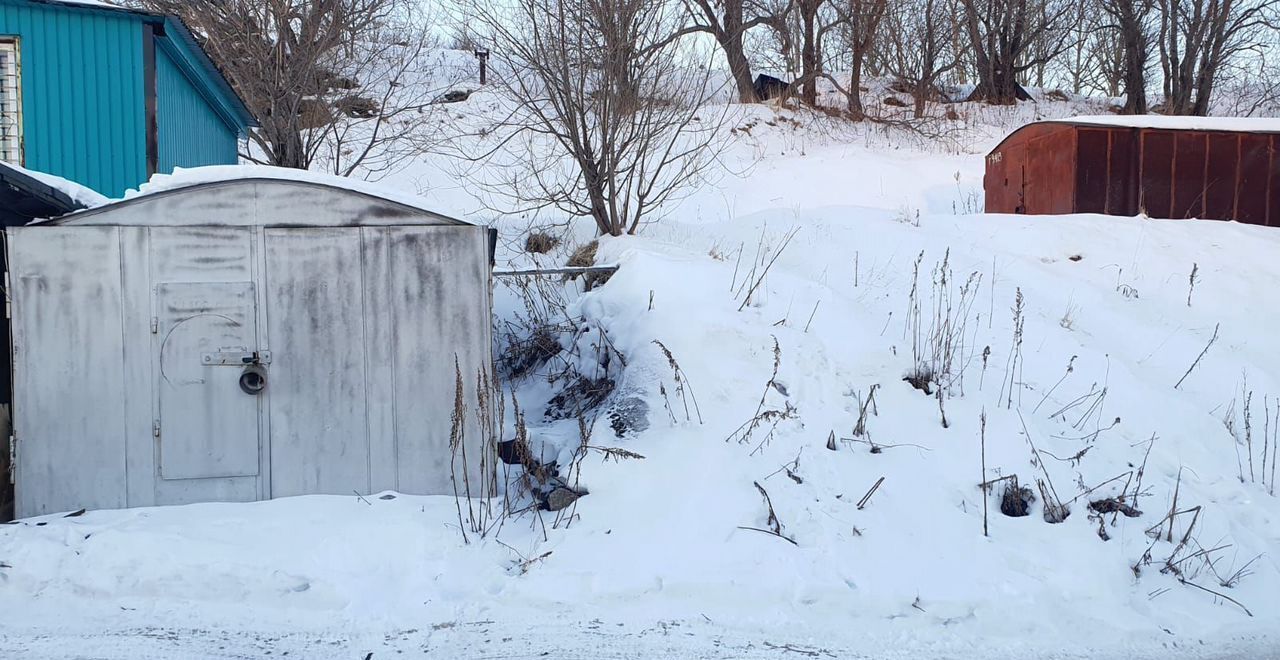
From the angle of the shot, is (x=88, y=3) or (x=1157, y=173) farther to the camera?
(x=1157, y=173)

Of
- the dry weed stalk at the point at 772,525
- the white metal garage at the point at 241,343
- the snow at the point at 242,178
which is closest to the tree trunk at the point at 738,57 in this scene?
the snow at the point at 242,178

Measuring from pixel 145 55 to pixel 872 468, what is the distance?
26.2ft

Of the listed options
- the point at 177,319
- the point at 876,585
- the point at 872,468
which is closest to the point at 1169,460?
the point at 872,468

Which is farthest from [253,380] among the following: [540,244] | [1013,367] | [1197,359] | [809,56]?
[809,56]

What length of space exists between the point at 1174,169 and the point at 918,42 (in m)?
15.5

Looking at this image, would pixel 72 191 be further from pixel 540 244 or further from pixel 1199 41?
pixel 1199 41

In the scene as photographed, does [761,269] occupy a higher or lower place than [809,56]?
lower

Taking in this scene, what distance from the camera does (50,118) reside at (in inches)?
339

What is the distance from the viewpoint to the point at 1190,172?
1228 centimetres

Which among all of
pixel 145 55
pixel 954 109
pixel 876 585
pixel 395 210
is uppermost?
pixel 954 109

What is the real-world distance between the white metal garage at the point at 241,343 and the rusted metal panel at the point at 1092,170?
9.79 m

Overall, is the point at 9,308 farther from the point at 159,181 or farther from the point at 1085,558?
the point at 1085,558

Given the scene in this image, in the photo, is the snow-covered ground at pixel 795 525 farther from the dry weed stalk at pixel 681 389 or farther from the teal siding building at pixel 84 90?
the teal siding building at pixel 84 90

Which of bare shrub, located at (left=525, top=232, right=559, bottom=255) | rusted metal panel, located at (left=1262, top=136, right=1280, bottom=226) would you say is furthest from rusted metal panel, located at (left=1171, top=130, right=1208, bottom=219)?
bare shrub, located at (left=525, top=232, right=559, bottom=255)
